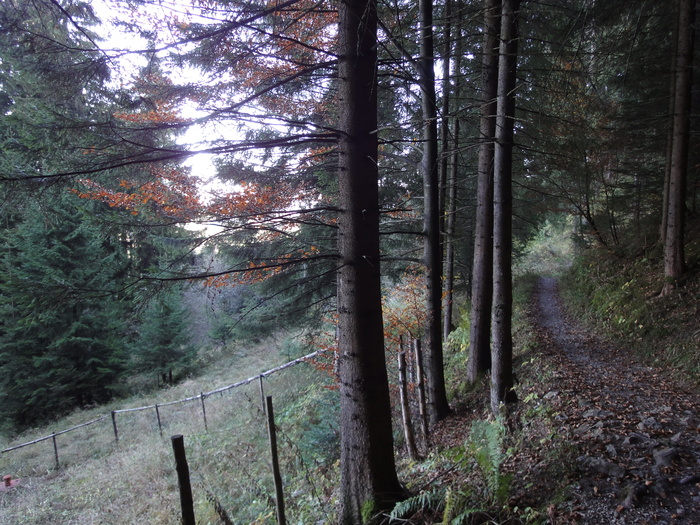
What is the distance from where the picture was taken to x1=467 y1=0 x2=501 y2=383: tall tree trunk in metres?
7.52

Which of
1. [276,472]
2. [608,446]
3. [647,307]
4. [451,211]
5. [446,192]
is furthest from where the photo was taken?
[446,192]

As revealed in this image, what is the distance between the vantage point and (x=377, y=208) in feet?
13.2

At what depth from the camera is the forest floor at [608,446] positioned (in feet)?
10.9

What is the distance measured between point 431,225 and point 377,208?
3.38 metres

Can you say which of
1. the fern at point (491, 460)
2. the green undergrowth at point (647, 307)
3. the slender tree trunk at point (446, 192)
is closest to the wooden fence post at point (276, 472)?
the fern at point (491, 460)

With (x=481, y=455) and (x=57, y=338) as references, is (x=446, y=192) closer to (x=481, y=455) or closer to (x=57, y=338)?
(x=481, y=455)

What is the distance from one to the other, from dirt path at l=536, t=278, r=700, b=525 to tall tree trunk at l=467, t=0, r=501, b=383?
5.06 ft

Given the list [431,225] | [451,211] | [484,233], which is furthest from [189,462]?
[451,211]

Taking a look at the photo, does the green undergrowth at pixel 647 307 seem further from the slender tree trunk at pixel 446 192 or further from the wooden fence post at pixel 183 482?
the wooden fence post at pixel 183 482

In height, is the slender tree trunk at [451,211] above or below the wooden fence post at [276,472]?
above

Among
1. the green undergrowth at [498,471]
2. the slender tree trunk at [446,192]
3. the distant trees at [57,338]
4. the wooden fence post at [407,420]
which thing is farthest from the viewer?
the distant trees at [57,338]

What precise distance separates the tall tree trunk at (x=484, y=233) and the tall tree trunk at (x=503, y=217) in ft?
4.62

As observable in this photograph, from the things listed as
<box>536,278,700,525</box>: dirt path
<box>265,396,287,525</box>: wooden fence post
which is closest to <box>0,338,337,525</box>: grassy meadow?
<box>265,396,287,525</box>: wooden fence post

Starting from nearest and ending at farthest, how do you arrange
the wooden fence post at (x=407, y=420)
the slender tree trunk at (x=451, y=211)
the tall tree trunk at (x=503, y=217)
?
the tall tree trunk at (x=503, y=217) < the wooden fence post at (x=407, y=420) < the slender tree trunk at (x=451, y=211)
